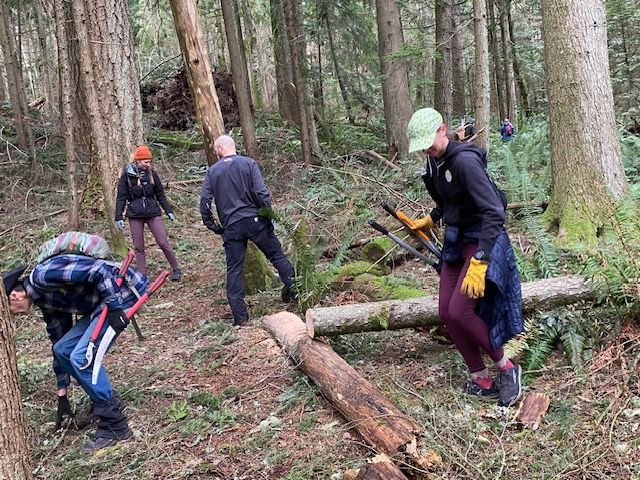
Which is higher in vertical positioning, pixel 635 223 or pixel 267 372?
pixel 635 223

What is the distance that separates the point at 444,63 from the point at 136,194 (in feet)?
27.3

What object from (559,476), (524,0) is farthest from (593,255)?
(524,0)

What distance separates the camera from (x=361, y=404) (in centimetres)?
379

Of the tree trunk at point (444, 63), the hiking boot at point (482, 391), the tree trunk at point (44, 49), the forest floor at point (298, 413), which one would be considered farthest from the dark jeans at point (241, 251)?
the tree trunk at point (44, 49)

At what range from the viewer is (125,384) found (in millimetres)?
4930

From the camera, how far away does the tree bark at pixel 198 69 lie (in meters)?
7.07

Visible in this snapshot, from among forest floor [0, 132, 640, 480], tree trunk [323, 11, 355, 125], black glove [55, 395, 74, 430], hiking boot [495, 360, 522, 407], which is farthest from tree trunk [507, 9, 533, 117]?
black glove [55, 395, 74, 430]

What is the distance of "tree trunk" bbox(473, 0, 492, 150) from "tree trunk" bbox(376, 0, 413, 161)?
251 centimetres

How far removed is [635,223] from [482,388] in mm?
1954

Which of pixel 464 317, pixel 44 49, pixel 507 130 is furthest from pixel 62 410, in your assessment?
pixel 507 130

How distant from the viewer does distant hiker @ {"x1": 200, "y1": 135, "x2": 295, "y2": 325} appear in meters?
6.13

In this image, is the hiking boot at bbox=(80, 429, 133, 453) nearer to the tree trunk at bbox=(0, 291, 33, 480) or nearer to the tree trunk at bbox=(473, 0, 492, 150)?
the tree trunk at bbox=(0, 291, 33, 480)

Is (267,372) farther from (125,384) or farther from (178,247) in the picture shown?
(178,247)

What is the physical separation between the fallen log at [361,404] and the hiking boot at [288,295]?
1.24 m
